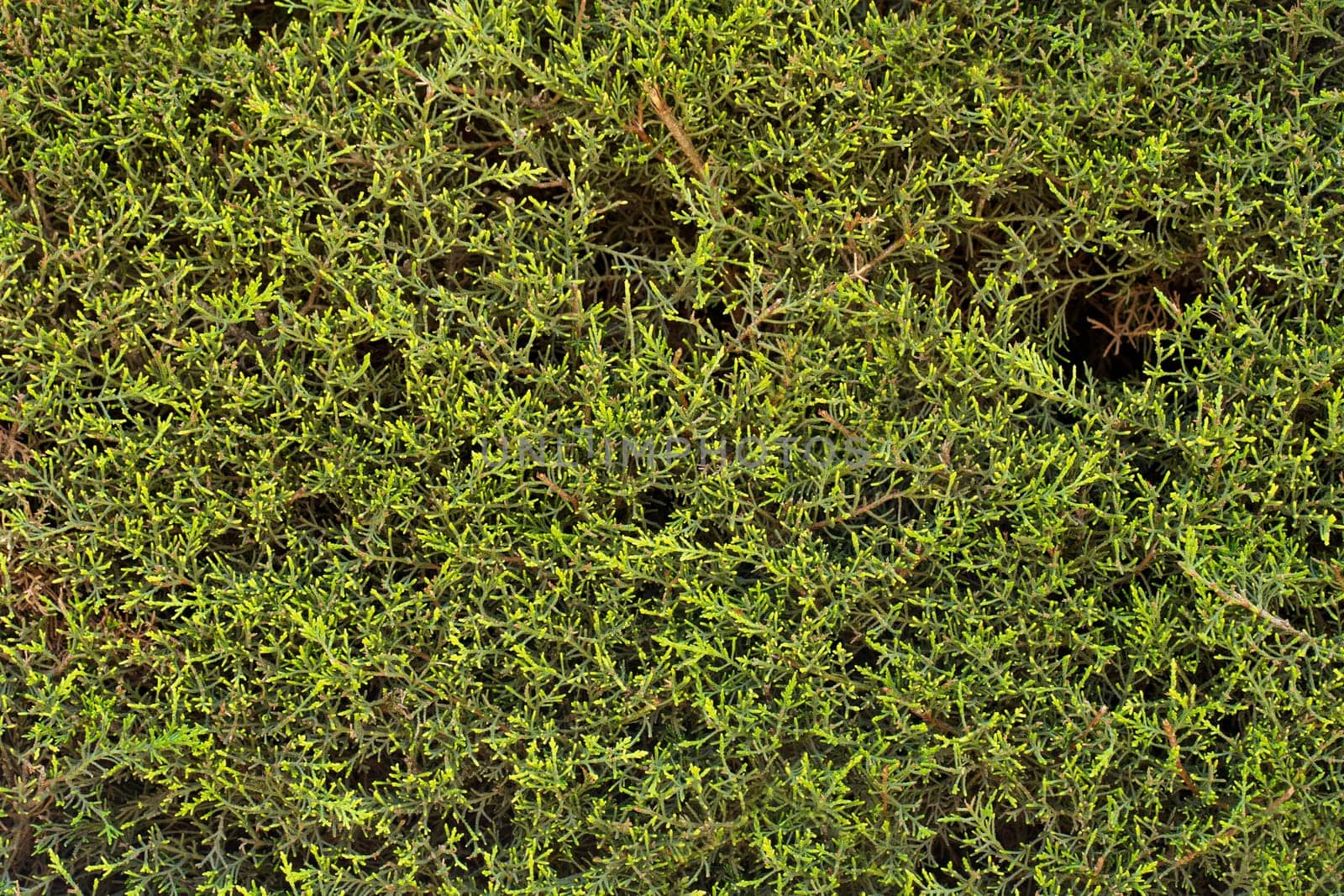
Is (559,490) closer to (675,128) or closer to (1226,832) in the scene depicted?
(675,128)

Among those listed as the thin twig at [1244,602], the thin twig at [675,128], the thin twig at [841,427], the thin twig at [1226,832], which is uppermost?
the thin twig at [675,128]

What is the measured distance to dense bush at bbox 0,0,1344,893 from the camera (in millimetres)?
2623

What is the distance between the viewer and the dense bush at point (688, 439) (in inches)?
103

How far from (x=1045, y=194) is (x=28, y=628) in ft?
8.98

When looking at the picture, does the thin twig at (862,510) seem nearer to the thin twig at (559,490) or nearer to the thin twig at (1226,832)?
the thin twig at (559,490)

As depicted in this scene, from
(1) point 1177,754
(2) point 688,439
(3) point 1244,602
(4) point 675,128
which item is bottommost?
(1) point 1177,754

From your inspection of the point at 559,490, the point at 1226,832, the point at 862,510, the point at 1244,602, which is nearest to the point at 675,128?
the point at 559,490

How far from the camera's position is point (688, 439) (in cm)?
269

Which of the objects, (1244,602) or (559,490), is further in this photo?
(559,490)

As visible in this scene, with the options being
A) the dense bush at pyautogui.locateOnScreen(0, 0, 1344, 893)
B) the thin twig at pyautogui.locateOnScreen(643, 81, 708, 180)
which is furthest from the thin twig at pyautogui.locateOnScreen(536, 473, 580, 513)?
the thin twig at pyautogui.locateOnScreen(643, 81, 708, 180)

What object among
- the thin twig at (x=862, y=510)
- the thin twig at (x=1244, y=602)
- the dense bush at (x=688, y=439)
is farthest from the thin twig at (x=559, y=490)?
the thin twig at (x=1244, y=602)

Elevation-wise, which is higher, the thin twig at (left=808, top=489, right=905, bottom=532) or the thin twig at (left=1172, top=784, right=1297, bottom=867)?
the thin twig at (left=808, top=489, right=905, bottom=532)

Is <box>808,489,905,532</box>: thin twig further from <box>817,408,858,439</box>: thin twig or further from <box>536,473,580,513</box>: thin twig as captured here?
<box>536,473,580,513</box>: thin twig

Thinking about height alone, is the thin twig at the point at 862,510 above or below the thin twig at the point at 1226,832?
above
